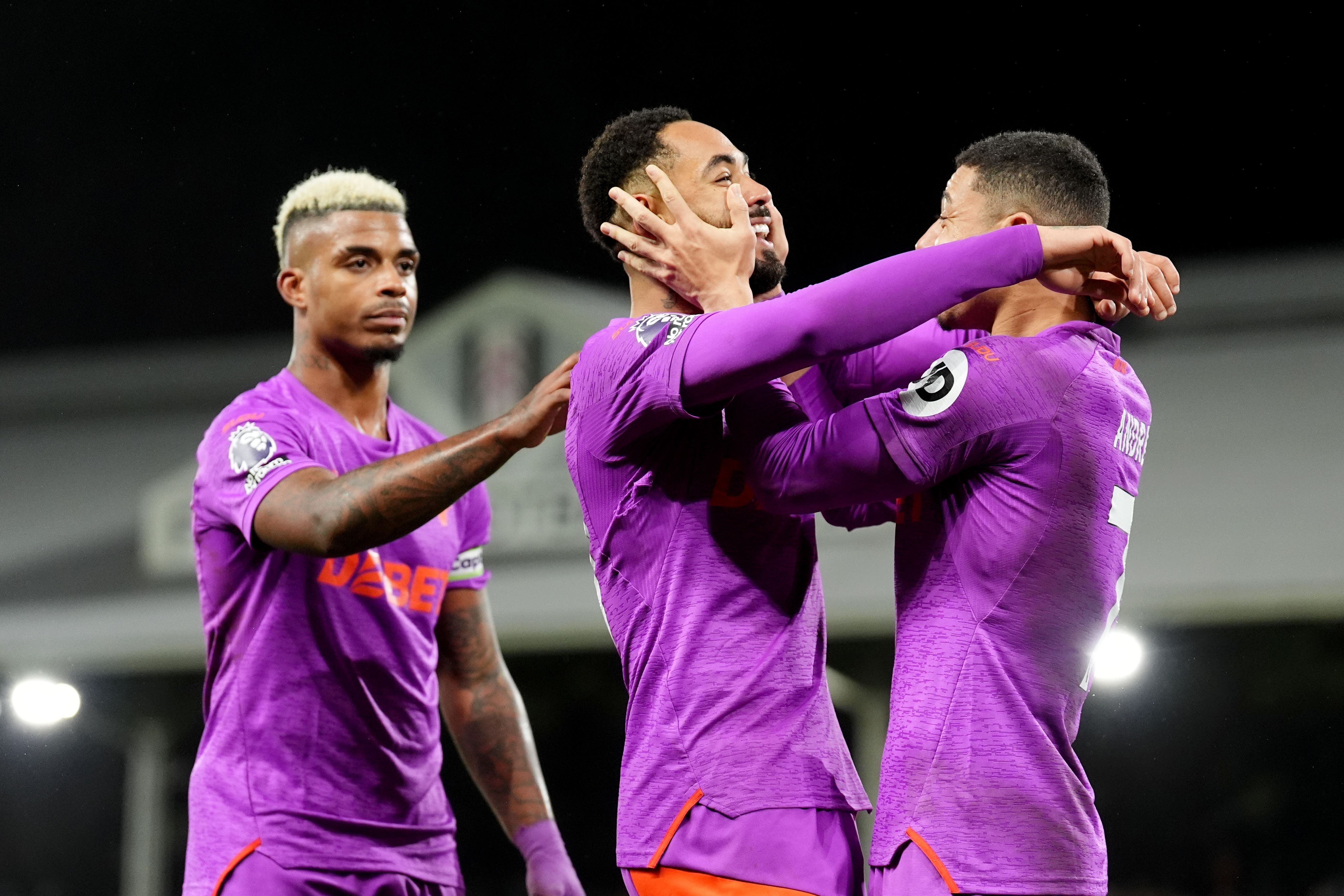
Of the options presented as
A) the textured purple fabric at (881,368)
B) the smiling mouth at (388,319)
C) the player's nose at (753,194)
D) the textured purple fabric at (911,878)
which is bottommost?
the textured purple fabric at (911,878)

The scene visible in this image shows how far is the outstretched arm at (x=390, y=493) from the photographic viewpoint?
7.33 ft

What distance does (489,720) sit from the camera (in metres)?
2.89

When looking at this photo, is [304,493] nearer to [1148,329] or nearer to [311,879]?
[311,879]

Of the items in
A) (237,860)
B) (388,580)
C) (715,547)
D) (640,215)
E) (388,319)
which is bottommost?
(237,860)

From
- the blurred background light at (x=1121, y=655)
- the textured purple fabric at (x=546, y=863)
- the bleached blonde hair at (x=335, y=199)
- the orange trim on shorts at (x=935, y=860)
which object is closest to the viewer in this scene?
the orange trim on shorts at (x=935, y=860)

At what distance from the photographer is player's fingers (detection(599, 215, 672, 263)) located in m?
2.00

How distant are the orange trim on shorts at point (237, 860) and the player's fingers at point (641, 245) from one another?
131 cm

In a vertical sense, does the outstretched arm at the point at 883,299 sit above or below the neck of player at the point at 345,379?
below

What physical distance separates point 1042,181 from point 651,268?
60cm

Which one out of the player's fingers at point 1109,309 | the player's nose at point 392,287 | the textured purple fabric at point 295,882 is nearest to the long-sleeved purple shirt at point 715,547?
the player's fingers at point 1109,309

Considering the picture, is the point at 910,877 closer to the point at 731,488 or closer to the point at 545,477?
the point at 731,488

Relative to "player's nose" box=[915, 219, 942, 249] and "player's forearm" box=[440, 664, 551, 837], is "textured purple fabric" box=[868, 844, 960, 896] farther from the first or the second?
"player's forearm" box=[440, 664, 551, 837]

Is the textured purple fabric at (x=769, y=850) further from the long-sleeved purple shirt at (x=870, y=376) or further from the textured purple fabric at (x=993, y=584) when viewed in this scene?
the long-sleeved purple shirt at (x=870, y=376)

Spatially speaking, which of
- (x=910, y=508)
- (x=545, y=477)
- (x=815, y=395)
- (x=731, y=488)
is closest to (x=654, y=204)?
(x=815, y=395)
